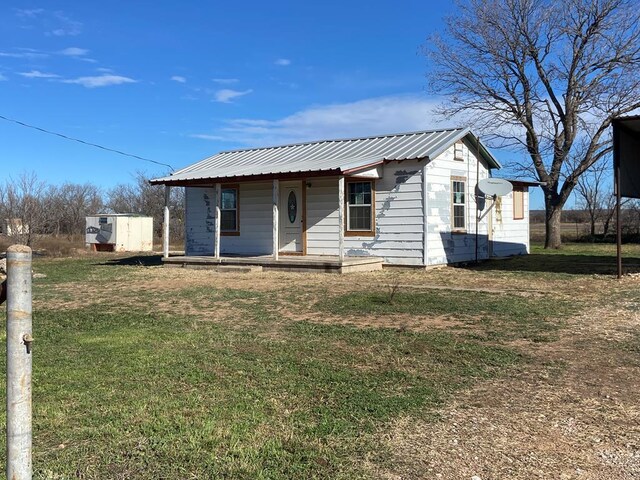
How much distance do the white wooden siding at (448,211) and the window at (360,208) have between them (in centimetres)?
163

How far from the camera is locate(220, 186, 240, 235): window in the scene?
1825 cm

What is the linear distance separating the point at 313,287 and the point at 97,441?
26.8 ft

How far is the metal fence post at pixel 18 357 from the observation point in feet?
7.67

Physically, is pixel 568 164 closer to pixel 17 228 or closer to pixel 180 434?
pixel 17 228

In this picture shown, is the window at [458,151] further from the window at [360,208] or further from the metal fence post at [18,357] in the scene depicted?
the metal fence post at [18,357]

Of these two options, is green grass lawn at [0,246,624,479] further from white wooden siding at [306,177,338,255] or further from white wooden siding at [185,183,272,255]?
white wooden siding at [185,183,272,255]

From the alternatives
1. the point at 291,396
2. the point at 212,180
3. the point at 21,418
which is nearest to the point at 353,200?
the point at 212,180

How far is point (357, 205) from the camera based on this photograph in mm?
16078

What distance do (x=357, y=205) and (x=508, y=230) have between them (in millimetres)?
7151

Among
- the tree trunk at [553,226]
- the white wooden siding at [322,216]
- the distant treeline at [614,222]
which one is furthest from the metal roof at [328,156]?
the distant treeline at [614,222]

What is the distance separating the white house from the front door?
0.10ft

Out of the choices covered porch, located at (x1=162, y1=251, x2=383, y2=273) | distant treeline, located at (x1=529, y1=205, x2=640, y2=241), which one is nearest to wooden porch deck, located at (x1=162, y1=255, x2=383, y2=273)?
covered porch, located at (x1=162, y1=251, x2=383, y2=273)

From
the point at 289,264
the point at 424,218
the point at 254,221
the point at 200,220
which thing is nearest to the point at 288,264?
the point at 289,264

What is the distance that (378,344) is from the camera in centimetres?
640
